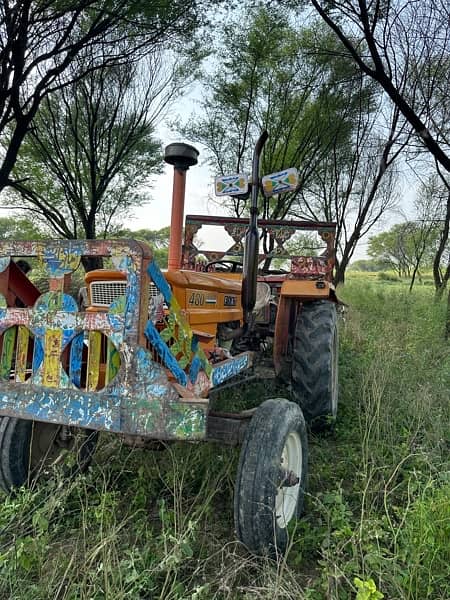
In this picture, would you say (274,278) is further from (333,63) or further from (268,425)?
(333,63)

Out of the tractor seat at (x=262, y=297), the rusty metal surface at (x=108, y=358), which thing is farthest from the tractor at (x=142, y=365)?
the tractor seat at (x=262, y=297)

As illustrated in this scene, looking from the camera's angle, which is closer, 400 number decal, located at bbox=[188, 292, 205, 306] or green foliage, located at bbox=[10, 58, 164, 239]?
400 number decal, located at bbox=[188, 292, 205, 306]

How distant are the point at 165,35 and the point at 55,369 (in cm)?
893

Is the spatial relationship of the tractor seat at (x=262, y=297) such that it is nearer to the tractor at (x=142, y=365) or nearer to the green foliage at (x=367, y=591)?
the tractor at (x=142, y=365)

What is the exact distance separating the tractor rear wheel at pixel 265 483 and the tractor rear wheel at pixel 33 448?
1039mm

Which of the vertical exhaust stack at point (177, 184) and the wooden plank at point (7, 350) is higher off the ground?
the vertical exhaust stack at point (177, 184)

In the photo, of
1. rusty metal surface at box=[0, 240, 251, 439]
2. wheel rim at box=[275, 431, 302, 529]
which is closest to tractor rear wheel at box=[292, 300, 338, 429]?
wheel rim at box=[275, 431, 302, 529]

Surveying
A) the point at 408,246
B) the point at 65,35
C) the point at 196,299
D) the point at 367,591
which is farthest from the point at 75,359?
the point at 408,246

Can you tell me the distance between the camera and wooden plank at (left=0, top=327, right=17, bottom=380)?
206 cm

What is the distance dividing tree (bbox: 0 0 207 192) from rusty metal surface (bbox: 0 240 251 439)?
6251 millimetres

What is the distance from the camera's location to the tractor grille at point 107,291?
224 centimetres

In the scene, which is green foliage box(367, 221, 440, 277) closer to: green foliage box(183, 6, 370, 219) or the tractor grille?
green foliage box(183, 6, 370, 219)

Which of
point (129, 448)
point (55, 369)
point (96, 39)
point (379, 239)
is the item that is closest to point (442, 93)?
point (96, 39)

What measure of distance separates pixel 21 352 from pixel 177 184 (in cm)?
121
